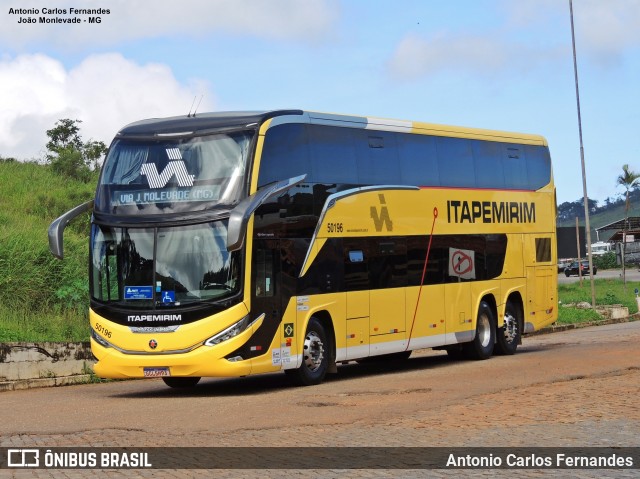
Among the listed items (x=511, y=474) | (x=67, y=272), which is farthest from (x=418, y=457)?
(x=67, y=272)

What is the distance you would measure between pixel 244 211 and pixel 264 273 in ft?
4.58

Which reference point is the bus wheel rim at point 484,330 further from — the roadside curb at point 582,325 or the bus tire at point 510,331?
the roadside curb at point 582,325

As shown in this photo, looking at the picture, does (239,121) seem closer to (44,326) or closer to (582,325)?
(44,326)

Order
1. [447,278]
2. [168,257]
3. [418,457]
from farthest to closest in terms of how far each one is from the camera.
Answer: [447,278] → [168,257] → [418,457]

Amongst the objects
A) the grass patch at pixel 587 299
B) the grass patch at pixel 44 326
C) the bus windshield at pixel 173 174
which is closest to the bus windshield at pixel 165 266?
the bus windshield at pixel 173 174

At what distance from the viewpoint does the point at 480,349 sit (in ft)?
81.4

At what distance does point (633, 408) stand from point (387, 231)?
7.80 m

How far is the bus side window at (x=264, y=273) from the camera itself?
18.4 meters

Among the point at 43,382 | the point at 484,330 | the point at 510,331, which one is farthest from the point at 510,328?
the point at 43,382

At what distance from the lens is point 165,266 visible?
18.2 m

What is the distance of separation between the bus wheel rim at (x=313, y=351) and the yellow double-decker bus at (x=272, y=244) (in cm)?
3

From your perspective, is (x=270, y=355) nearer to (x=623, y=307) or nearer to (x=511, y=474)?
(x=511, y=474)

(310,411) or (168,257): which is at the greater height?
(168,257)

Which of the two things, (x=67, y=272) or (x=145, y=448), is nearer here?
(x=145, y=448)
